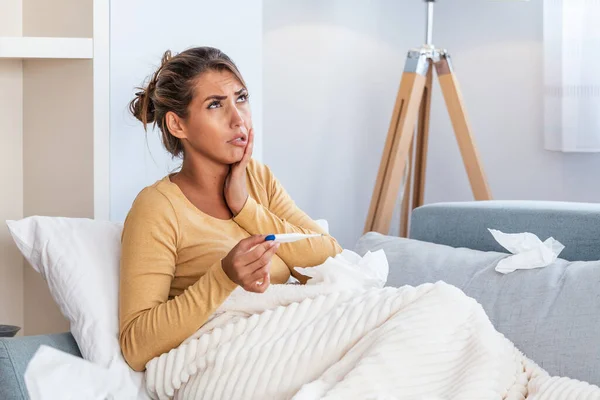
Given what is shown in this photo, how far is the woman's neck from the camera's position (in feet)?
5.12

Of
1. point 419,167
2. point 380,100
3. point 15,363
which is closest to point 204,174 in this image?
point 15,363

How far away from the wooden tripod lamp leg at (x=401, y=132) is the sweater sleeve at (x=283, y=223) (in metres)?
1.03

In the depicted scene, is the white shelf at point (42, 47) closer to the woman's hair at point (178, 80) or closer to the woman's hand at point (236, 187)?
the woman's hair at point (178, 80)

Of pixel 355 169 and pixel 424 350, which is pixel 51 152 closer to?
pixel 424 350

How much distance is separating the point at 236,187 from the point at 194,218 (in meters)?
0.10

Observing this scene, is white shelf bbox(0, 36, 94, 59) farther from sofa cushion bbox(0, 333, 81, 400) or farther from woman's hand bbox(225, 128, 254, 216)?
sofa cushion bbox(0, 333, 81, 400)

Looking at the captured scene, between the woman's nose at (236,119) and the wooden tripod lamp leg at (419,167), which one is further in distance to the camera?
the wooden tripod lamp leg at (419,167)

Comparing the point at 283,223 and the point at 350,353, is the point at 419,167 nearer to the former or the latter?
the point at 283,223

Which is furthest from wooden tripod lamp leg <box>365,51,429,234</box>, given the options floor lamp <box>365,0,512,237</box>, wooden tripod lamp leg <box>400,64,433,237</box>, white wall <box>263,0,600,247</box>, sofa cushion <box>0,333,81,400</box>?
sofa cushion <box>0,333,81,400</box>

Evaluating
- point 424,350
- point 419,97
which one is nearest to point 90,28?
point 424,350

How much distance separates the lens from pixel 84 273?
145cm

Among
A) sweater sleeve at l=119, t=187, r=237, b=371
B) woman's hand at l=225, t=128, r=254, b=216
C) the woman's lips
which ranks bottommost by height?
sweater sleeve at l=119, t=187, r=237, b=371

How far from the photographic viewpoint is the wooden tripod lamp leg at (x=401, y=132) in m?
2.67

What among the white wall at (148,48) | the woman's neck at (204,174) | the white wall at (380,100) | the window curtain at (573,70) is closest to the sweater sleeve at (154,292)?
the woman's neck at (204,174)
